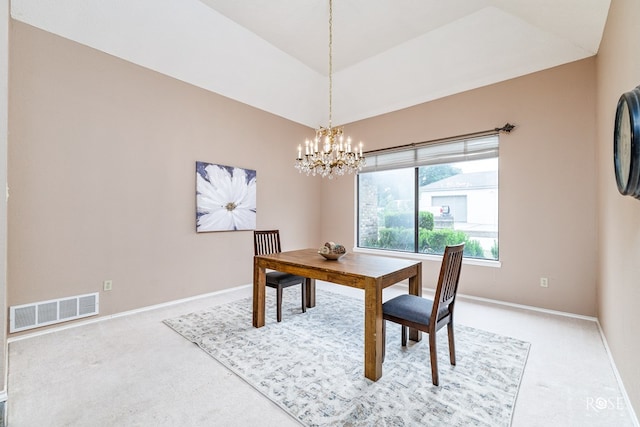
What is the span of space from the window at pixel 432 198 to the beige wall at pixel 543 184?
214 millimetres

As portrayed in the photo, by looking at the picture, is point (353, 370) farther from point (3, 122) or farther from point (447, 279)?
point (3, 122)

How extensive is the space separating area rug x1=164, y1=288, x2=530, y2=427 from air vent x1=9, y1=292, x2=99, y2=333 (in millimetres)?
851

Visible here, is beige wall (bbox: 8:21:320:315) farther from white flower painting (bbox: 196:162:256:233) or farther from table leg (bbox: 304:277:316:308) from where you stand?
table leg (bbox: 304:277:316:308)

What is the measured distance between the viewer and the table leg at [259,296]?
9.55 feet

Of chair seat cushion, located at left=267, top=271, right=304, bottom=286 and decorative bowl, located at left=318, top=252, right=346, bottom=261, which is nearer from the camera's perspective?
decorative bowl, located at left=318, top=252, right=346, bottom=261

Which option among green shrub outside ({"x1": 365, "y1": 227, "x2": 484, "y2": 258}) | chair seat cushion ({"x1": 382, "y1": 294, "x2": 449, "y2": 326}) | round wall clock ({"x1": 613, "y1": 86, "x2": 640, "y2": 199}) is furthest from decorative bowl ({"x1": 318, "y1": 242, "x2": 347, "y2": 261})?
green shrub outside ({"x1": 365, "y1": 227, "x2": 484, "y2": 258})

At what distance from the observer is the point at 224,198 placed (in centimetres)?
416

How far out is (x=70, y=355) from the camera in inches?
92.3

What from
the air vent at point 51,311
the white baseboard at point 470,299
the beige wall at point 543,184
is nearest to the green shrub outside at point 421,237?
the beige wall at point 543,184

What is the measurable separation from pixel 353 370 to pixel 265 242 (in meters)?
1.89

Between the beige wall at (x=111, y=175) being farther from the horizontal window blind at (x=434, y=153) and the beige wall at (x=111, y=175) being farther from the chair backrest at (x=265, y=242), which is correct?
the horizontal window blind at (x=434, y=153)

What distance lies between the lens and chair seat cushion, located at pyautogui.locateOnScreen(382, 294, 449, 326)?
2.03 meters

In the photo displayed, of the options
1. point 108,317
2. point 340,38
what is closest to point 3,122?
point 108,317

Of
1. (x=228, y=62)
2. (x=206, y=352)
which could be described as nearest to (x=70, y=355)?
(x=206, y=352)
